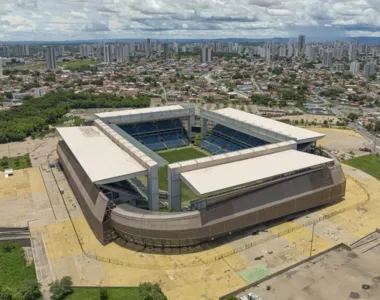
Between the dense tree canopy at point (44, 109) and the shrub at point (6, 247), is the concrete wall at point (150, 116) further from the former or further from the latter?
the dense tree canopy at point (44, 109)

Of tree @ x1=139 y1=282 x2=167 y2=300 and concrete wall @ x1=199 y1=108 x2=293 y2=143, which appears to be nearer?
tree @ x1=139 y1=282 x2=167 y2=300

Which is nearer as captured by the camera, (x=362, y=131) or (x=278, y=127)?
(x=278, y=127)

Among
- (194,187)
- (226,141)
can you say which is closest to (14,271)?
(194,187)

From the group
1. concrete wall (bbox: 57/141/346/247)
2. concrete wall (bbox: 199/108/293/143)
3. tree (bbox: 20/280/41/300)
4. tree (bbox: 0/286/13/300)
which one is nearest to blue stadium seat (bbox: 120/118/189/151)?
concrete wall (bbox: 199/108/293/143)

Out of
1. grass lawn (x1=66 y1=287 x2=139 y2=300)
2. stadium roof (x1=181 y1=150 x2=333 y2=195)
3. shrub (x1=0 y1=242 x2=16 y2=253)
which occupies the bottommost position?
shrub (x1=0 y1=242 x2=16 y2=253)

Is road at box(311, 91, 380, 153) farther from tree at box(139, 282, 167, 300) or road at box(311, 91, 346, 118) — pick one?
tree at box(139, 282, 167, 300)

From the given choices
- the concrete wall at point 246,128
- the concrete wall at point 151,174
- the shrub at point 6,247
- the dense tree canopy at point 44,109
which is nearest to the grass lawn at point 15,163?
the dense tree canopy at point 44,109

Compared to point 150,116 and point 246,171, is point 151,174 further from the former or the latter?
point 150,116

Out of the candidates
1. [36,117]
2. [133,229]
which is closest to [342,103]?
[36,117]
